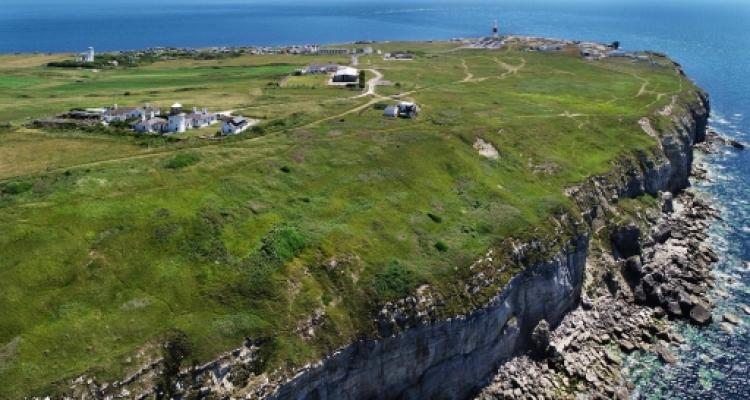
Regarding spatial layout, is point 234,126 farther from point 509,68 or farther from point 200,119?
point 509,68

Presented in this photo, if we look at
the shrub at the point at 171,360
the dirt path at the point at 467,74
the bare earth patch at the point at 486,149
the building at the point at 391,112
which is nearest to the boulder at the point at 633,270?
the bare earth patch at the point at 486,149

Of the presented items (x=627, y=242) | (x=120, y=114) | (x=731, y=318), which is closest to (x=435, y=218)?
(x=627, y=242)

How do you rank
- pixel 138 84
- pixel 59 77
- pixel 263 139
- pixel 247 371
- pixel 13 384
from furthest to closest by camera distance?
pixel 59 77
pixel 138 84
pixel 263 139
pixel 247 371
pixel 13 384

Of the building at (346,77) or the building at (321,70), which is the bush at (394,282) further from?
the building at (321,70)

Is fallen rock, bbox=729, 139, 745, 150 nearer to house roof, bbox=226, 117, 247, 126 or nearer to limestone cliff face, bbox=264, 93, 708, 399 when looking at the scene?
limestone cliff face, bbox=264, 93, 708, 399

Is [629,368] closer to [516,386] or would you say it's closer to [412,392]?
[516,386]

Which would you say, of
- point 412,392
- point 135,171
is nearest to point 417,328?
point 412,392
